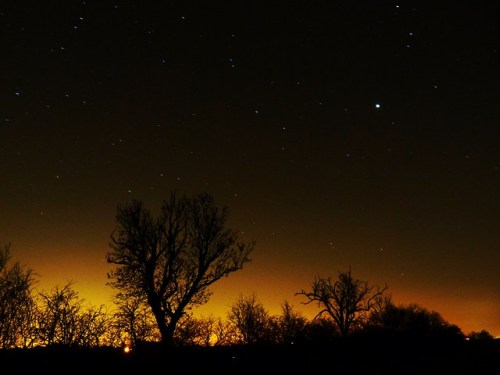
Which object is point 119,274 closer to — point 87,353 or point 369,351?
point 87,353

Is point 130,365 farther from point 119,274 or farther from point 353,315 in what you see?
point 353,315

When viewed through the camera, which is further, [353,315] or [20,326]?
[353,315]

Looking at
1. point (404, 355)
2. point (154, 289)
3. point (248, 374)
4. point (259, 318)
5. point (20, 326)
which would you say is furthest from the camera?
point (259, 318)

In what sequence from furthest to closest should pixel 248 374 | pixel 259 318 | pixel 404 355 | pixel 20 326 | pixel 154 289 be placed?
pixel 259 318
pixel 20 326
pixel 154 289
pixel 404 355
pixel 248 374

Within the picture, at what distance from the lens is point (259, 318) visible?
69.1m

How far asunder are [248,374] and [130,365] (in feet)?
12.5

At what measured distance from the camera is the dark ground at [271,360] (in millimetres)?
13672

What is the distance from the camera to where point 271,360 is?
584 inches

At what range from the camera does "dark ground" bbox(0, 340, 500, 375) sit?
13.7 m

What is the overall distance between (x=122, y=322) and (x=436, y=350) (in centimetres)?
1845

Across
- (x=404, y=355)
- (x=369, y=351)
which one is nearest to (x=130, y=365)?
(x=369, y=351)

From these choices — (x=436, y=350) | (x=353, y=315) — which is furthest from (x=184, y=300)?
(x=353, y=315)

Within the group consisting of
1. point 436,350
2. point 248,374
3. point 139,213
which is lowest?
point 248,374

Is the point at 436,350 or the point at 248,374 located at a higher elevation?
the point at 436,350
